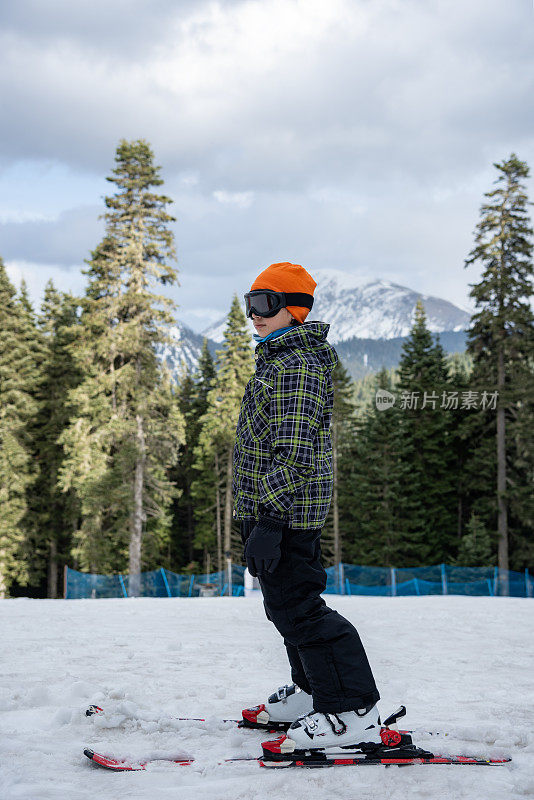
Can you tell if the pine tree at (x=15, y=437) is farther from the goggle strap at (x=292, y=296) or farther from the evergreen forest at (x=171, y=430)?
the goggle strap at (x=292, y=296)

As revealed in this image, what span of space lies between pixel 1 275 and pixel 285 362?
116 feet

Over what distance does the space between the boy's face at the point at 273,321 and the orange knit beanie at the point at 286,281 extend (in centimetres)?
3

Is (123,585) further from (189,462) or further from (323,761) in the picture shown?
(189,462)

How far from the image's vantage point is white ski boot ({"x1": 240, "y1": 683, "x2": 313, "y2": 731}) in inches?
128

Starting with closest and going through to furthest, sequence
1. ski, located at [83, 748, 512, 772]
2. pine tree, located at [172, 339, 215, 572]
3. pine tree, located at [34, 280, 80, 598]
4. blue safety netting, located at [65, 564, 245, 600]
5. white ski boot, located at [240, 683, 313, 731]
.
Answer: ski, located at [83, 748, 512, 772], white ski boot, located at [240, 683, 313, 731], blue safety netting, located at [65, 564, 245, 600], pine tree, located at [34, 280, 80, 598], pine tree, located at [172, 339, 215, 572]

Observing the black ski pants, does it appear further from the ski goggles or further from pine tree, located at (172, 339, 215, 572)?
pine tree, located at (172, 339, 215, 572)

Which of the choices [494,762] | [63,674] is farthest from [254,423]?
[63,674]

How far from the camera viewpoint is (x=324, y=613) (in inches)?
116

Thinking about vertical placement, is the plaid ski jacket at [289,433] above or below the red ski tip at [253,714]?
above

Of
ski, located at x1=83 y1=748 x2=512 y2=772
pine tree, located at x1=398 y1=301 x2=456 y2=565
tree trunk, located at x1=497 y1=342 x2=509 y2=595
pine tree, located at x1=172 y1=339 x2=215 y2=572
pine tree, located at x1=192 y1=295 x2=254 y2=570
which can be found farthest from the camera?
pine tree, located at x1=172 y1=339 x2=215 y2=572

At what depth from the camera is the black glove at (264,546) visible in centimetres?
279

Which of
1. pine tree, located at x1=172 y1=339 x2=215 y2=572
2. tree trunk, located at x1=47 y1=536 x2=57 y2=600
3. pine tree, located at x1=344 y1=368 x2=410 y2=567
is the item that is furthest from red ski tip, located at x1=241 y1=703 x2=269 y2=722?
pine tree, located at x1=172 y1=339 x2=215 y2=572

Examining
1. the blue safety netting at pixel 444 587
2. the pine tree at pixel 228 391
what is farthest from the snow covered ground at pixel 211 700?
the pine tree at pixel 228 391

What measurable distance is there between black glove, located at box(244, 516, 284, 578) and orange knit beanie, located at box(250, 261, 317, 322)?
107cm
